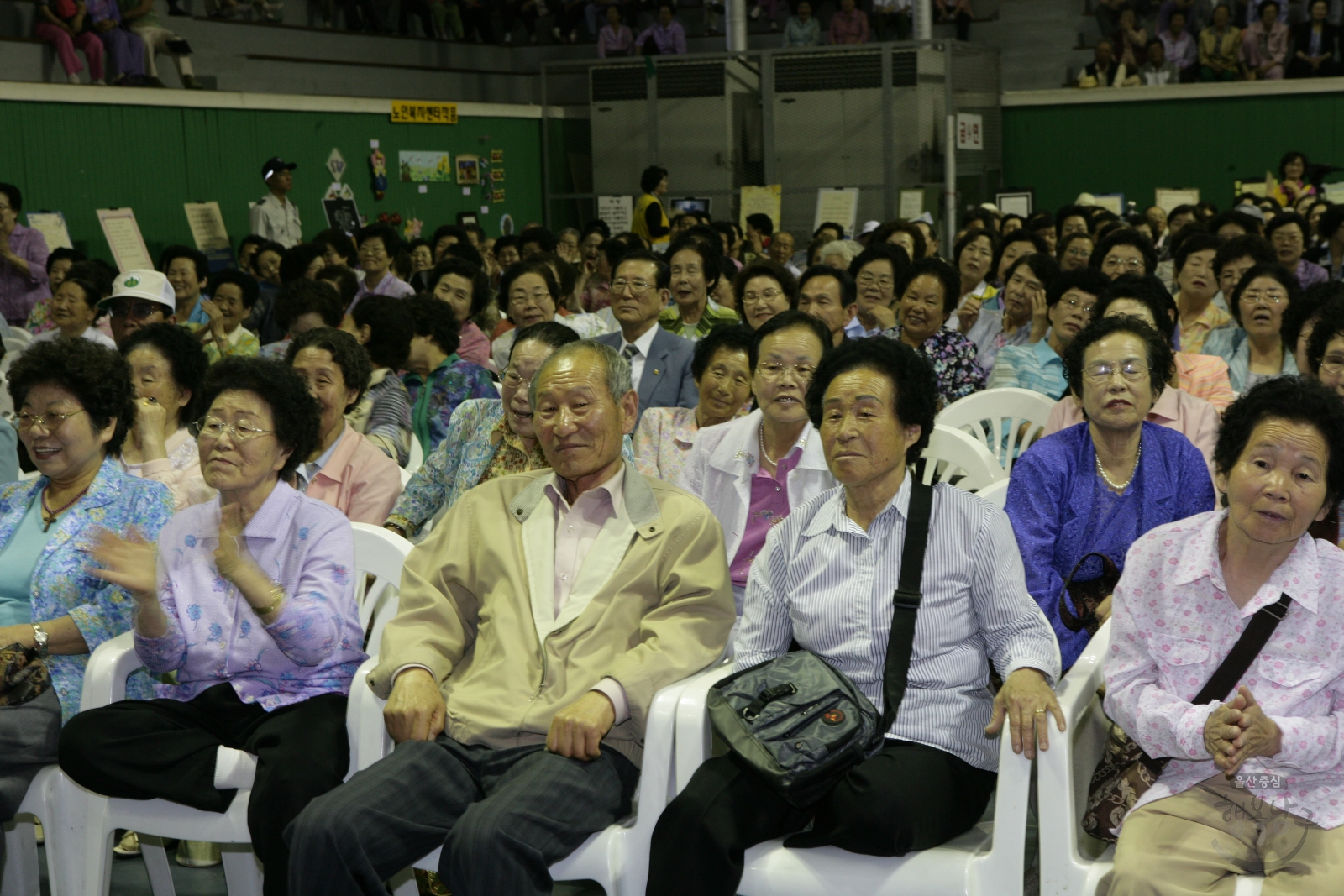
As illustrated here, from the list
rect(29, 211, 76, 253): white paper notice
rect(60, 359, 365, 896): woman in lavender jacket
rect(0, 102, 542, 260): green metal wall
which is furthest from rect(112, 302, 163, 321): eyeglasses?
rect(0, 102, 542, 260): green metal wall

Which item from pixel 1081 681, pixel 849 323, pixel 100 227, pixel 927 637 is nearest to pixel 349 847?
pixel 927 637

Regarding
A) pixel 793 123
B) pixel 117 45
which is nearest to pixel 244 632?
pixel 117 45

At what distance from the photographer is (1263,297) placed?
4.59m

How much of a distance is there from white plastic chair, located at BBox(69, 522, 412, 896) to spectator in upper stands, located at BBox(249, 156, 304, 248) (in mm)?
9625

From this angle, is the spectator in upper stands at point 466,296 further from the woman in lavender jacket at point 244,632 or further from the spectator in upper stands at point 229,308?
the woman in lavender jacket at point 244,632

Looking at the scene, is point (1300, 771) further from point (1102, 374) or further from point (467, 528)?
point (467, 528)

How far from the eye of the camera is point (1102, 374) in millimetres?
3076

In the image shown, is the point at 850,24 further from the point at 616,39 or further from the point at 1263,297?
the point at 1263,297

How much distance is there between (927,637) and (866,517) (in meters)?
0.27

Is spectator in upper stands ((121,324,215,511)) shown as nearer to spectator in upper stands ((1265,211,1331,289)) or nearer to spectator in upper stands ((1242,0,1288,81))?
spectator in upper stands ((1265,211,1331,289))

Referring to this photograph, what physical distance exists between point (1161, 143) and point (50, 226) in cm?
1269

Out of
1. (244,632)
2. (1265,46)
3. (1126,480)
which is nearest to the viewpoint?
(244,632)

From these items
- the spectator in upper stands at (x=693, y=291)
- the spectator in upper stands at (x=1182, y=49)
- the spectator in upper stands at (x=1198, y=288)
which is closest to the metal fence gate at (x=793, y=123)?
the spectator in upper stands at (x=1182, y=49)

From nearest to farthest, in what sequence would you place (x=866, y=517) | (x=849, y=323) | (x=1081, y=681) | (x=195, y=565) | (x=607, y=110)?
(x=1081, y=681) → (x=866, y=517) → (x=195, y=565) → (x=849, y=323) → (x=607, y=110)
